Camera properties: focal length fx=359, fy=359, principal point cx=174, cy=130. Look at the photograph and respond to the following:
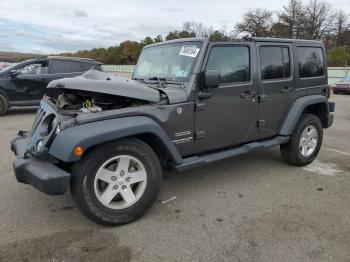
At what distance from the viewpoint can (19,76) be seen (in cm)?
1054

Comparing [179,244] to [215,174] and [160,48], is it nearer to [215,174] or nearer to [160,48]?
[215,174]

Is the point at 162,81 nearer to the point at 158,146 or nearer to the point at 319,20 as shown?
the point at 158,146

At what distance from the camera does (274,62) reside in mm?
5129

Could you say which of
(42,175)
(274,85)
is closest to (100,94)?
(42,175)

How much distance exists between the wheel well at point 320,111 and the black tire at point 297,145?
19 cm

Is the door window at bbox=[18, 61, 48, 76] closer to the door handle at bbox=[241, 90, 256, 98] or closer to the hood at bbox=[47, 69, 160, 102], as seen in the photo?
the hood at bbox=[47, 69, 160, 102]

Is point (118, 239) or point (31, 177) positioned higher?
point (31, 177)

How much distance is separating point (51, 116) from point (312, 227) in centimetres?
298

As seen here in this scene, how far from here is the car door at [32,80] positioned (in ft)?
34.7

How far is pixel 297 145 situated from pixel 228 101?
1607 mm

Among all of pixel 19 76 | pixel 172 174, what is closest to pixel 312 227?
pixel 172 174

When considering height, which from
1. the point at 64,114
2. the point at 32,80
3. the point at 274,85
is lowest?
the point at 64,114
